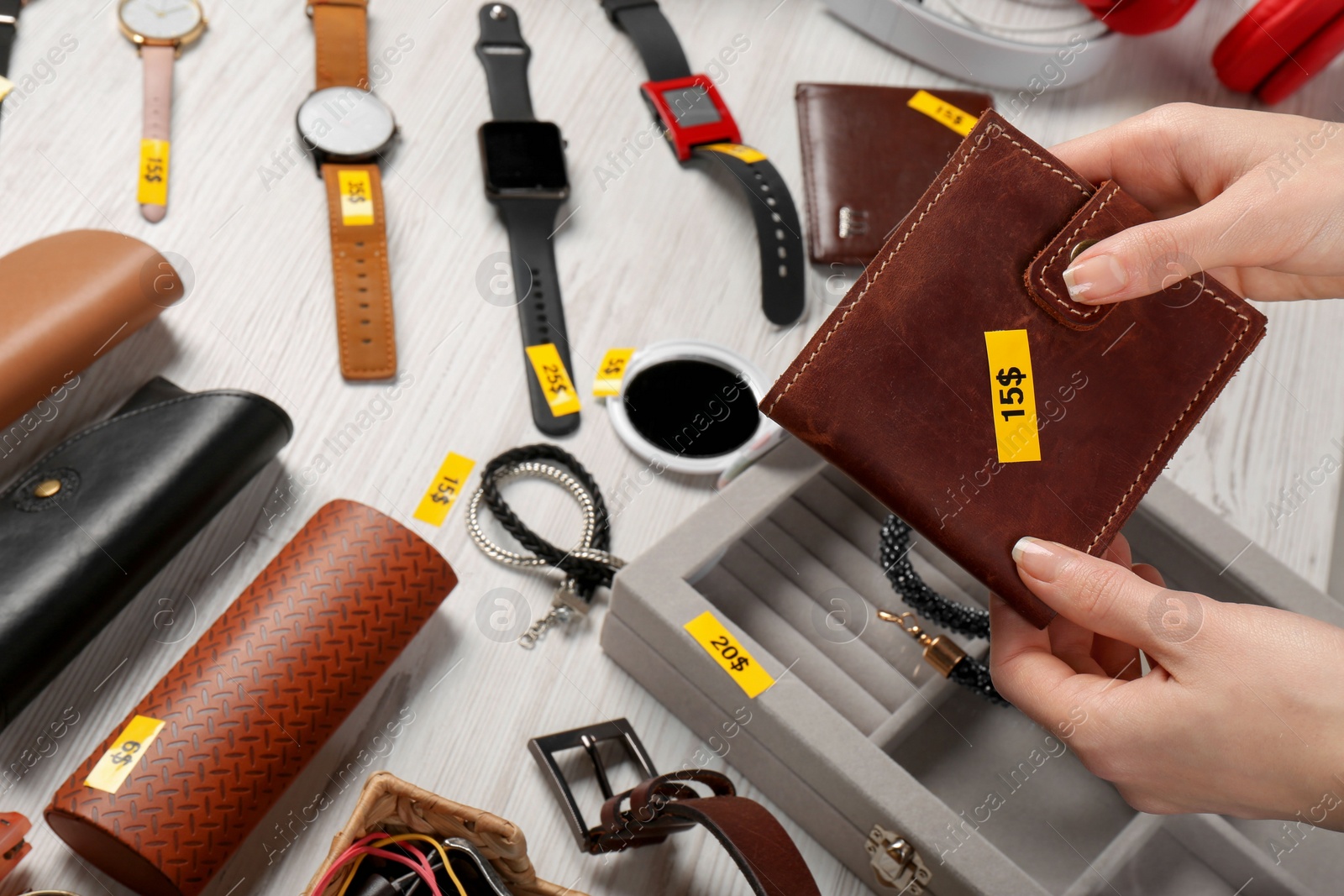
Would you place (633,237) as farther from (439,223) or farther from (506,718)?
(506,718)

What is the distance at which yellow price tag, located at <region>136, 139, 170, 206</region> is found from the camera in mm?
1056

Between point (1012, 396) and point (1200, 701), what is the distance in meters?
0.23

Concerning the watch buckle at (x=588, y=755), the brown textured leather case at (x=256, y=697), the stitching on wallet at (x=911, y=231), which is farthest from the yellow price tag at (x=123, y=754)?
the stitching on wallet at (x=911, y=231)

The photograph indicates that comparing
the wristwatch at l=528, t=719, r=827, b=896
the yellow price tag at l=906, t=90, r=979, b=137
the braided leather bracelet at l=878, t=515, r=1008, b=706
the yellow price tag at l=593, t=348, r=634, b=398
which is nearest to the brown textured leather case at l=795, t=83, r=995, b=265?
the yellow price tag at l=906, t=90, r=979, b=137

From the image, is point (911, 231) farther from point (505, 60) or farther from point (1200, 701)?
point (505, 60)

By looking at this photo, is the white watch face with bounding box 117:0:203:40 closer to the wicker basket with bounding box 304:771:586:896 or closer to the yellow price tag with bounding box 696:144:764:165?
the yellow price tag with bounding box 696:144:764:165

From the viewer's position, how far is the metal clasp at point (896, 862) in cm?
71

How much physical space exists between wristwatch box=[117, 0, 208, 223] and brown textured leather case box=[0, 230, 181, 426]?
197 mm

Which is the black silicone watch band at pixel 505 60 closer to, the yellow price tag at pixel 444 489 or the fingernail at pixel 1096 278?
the yellow price tag at pixel 444 489

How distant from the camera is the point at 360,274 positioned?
1047 millimetres

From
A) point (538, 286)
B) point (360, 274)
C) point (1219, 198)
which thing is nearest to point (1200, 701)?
point (1219, 198)

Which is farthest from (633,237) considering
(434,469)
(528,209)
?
(434,469)

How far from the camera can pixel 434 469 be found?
3.18 ft

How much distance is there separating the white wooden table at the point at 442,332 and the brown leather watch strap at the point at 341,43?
41 millimetres
